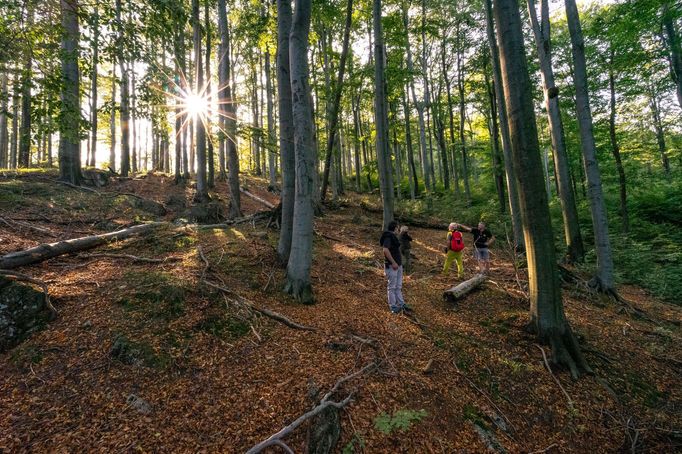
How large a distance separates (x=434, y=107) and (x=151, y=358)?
2502 cm

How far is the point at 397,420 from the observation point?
11.7 feet

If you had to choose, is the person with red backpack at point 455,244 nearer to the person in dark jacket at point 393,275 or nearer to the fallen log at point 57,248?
the person in dark jacket at point 393,275

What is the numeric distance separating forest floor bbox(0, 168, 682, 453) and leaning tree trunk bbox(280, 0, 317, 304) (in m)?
0.89

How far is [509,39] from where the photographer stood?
4863mm

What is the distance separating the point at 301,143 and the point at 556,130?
865 centimetres

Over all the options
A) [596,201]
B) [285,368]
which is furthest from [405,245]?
[285,368]

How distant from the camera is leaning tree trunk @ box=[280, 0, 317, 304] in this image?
5797mm

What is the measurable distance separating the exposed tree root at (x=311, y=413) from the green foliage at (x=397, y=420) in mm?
430

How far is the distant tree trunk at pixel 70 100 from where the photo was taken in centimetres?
556

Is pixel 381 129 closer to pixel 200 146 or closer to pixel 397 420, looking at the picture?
pixel 200 146

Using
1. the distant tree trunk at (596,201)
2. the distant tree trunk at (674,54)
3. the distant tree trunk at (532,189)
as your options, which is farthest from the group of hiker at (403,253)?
the distant tree trunk at (674,54)

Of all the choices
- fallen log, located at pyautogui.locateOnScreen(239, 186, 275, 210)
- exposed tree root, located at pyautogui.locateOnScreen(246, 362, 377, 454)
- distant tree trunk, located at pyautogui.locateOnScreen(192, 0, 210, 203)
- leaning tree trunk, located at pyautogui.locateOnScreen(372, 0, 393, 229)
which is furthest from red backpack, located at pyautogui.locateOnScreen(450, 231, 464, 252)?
fallen log, located at pyautogui.locateOnScreen(239, 186, 275, 210)

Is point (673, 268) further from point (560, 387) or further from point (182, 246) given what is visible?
point (182, 246)

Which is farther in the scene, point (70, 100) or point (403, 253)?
point (403, 253)
